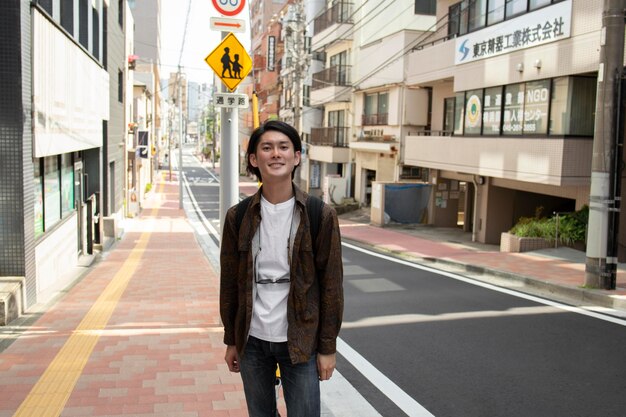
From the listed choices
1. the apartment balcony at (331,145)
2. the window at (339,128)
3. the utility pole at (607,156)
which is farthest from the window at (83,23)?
the window at (339,128)

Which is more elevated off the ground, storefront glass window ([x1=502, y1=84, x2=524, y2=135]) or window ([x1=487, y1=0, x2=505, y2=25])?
window ([x1=487, y1=0, x2=505, y2=25])

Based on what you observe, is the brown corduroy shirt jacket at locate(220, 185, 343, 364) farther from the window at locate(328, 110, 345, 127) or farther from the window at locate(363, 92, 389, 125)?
the window at locate(328, 110, 345, 127)

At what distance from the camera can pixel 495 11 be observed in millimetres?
17531

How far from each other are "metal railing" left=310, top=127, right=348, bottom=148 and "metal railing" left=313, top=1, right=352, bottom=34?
20.5 feet

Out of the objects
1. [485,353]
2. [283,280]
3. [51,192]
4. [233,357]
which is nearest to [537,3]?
[485,353]

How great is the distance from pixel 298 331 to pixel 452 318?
599 cm

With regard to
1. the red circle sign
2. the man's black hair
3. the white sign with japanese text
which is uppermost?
the red circle sign

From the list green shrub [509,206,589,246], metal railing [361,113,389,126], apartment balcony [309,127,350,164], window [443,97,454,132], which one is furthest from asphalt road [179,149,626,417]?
apartment balcony [309,127,350,164]

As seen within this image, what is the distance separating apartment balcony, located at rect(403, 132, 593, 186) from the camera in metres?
14.6

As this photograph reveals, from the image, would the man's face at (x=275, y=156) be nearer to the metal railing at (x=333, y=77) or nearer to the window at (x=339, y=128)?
the metal railing at (x=333, y=77)

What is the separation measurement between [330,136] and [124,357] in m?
31.9

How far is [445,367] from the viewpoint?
6340mm

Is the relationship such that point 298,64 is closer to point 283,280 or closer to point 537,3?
point 537,3

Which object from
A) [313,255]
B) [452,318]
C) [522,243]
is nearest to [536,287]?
[452,318]
